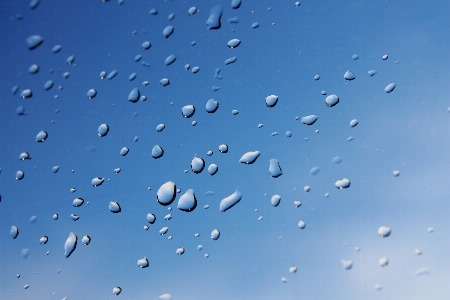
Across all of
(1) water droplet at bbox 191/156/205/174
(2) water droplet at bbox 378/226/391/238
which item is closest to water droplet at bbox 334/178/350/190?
(2) water droplet at bbox 378/226/391/238

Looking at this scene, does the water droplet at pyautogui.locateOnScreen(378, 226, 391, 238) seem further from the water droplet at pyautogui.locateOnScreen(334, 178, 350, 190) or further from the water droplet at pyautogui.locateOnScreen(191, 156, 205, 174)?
the water droplet at pyautogui.locateOnScreen(191, 156, 205, 174)

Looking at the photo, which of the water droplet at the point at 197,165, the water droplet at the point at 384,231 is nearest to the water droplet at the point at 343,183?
the water droplet at the point at 384,231

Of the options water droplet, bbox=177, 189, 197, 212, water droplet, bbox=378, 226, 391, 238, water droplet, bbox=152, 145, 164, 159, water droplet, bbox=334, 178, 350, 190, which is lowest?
water droplet, bbox=378, 226, 391, 238

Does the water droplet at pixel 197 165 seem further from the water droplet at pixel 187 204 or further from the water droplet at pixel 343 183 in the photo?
the water droplet at pixel 343 183

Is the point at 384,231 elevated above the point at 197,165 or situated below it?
below

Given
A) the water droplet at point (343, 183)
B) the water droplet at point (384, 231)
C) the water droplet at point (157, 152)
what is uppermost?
the water droplet at point (157, 152)

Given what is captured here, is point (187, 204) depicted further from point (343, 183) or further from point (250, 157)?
point (343, 183)

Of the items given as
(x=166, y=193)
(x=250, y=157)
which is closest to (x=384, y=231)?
(x=250, y=157)
